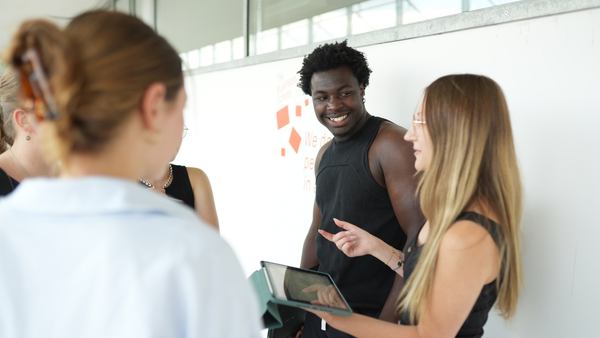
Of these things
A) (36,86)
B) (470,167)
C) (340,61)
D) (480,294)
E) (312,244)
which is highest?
(340,61)

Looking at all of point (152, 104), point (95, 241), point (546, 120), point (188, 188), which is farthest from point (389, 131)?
point (95, 241)

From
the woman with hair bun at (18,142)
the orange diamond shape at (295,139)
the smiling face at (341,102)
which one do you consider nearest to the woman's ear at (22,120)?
the woman with hair bun at (18,142)

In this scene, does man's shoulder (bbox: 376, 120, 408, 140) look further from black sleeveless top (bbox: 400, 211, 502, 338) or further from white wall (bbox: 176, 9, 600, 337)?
black sleeveless top (bbox: 400, 211, 502, 338)

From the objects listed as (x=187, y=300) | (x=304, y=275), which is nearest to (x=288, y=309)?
(x=304, y=275)

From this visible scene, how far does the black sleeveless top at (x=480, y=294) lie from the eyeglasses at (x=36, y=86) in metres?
0.77

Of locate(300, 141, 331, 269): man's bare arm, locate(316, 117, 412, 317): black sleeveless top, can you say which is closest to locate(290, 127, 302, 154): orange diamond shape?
locate(300, 141, 331, 269): man's bare arm

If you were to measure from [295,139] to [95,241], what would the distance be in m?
1.79

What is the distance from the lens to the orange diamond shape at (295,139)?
7.25 ft

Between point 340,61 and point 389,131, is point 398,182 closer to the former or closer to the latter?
point 389,131

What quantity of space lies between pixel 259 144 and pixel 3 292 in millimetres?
2157

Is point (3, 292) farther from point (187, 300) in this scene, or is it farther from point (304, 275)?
point (304, 275)

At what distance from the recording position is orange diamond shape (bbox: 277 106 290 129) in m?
2.30

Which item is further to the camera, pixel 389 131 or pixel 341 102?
pixel 341 102

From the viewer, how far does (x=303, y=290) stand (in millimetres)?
1031
